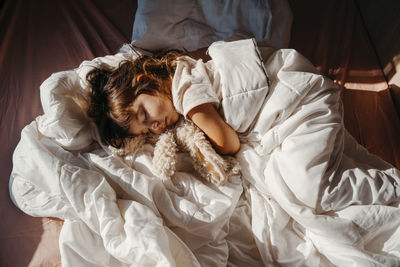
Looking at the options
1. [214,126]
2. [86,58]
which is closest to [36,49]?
[86,58]

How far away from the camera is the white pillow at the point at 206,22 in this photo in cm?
108

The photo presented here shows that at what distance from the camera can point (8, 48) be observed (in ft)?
4.13

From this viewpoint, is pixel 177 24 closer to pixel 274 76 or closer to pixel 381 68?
pixel 274 76

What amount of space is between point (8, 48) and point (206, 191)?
1130 mm

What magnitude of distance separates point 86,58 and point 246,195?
876 millimetres

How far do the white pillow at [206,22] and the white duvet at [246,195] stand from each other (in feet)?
0.79

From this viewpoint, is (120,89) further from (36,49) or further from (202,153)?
(36,49)

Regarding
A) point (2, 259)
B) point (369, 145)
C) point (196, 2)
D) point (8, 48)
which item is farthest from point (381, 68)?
point (8, 48)

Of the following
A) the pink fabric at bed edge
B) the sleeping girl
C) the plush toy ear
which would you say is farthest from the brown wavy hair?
the pink fabric at bed edge

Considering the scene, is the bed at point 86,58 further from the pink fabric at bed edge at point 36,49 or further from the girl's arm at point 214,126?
the girl's arm at point 214,126

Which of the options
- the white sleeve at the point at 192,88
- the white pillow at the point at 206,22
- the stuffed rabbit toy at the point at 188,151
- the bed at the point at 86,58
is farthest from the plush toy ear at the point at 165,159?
the white pillow at the point at 206,22

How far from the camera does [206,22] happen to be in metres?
1.14

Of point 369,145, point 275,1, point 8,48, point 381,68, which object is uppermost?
point 275,1

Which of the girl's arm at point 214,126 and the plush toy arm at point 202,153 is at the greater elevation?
the girl's arm at point 214,126
